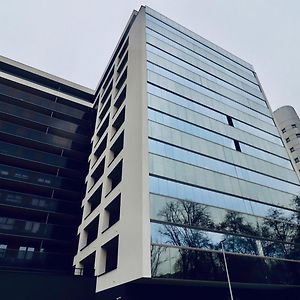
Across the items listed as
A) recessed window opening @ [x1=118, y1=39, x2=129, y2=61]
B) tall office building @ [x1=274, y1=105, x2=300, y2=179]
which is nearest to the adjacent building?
recessed window opening @ [x1=118, y1=39, x2=129, y2=61]

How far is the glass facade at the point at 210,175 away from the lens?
19641mm

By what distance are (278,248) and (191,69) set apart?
23497mm

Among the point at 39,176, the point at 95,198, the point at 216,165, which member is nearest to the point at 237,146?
the point at 216,165

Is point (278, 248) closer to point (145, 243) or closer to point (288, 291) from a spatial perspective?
point (288, 291)

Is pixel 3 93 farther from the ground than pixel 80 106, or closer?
closer

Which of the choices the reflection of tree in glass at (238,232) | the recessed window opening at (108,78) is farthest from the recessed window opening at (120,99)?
the reflection of tree in glass at (238,232)

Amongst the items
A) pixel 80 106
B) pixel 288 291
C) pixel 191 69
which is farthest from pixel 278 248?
pixel 80 106

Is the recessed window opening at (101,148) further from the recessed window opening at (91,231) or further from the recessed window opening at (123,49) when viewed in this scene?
the recessed window opening at (123,49)

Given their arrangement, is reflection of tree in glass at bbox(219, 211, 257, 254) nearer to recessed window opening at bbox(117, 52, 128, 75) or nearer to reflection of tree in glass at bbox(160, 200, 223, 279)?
reflection of tree in glass at bbox(160, 200, 223, 279)

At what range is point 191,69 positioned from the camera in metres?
35.4

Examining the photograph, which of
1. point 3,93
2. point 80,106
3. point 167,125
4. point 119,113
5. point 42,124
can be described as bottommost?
point 167,125

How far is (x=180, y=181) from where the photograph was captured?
73.7ft

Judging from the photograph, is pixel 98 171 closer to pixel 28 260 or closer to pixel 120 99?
pixel 120 99

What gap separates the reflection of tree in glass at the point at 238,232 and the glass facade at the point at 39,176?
1622 centimetres
